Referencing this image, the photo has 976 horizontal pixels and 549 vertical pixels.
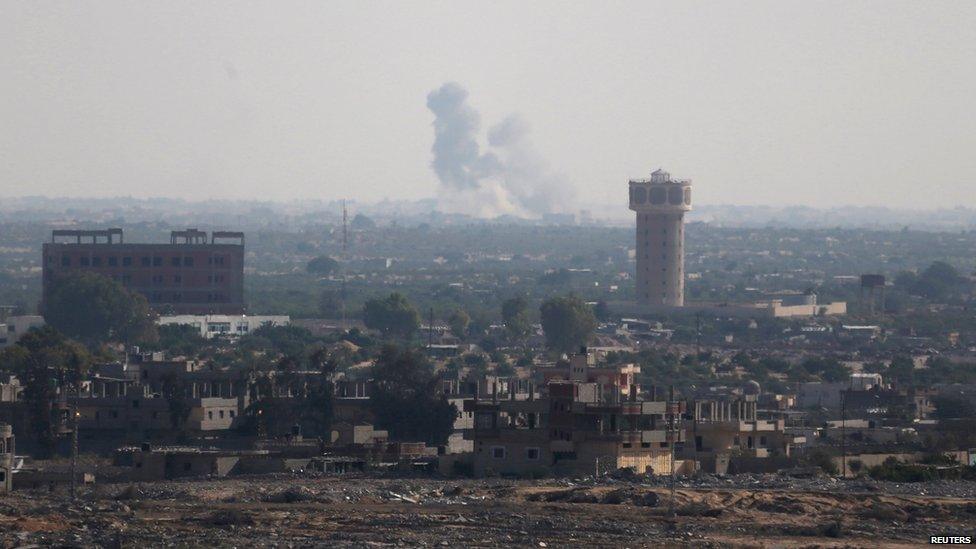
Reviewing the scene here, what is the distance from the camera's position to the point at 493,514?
50906 millimetres

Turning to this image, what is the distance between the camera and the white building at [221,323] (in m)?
125

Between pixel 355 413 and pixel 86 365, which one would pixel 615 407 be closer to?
pixel 355 413

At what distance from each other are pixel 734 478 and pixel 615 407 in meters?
3.15

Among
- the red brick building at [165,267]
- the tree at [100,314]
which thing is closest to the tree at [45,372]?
Result: the tree at [100,314]

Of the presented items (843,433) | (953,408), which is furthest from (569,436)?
(953,408)

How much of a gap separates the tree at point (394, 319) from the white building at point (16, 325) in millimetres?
14636

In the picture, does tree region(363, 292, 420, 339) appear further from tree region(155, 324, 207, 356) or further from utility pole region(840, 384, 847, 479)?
utility pole region(840, 384, 847, 479)

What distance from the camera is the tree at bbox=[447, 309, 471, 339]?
129 meters

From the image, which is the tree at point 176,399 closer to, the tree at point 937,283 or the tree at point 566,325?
the tree at point 566,325

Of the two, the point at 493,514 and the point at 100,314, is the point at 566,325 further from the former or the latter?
the point at 493,514

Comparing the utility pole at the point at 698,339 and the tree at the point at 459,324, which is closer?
the utility pole at the point at 698,339

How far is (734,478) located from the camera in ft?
190

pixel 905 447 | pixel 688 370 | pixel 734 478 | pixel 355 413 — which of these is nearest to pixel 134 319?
pixel 688 370

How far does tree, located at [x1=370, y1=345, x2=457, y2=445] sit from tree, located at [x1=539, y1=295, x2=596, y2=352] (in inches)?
1673
